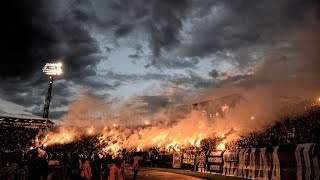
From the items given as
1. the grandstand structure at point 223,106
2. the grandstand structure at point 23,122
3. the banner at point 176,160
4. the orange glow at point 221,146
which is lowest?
the banner at point 176,160

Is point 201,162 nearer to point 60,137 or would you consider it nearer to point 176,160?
point 176,160

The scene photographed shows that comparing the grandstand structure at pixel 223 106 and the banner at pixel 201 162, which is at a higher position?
the grandstand structure at pixel 223 106

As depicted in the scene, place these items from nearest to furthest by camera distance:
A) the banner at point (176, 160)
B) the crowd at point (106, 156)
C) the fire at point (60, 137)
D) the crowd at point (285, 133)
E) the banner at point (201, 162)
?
1. the crowd at point (106, 156)
2. the crowd at point (285, 133)
3. the banner at point (201, 162)
4. the banner at point (176, 160)
5. the fire at point (60, 137)

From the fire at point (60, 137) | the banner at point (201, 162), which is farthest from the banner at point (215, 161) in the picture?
the fire at point (60, 137)

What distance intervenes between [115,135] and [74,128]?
43.6 feet

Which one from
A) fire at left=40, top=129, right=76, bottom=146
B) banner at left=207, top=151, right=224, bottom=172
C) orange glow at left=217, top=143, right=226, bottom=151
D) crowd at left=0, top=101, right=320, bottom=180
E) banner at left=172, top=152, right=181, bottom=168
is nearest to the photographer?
crowd at left=0, top=101, right=320, bottom=180

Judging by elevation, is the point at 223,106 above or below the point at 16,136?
above

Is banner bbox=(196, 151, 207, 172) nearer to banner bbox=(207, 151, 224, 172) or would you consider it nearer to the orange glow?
banner bbox=(207, 151, 224, 172)

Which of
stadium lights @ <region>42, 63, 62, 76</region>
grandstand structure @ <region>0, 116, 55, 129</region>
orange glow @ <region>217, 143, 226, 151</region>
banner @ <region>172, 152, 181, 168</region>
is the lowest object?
banner @ <region>172, 152, 181, 168</region>

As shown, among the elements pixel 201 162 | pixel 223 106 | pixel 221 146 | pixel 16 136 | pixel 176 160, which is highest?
pixel 223 106

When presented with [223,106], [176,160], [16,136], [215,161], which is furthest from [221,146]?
[16,136]

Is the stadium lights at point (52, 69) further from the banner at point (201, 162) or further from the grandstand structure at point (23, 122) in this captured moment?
the banner at point (201, 162)

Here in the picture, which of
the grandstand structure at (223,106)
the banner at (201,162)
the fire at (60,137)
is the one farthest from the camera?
the fire at (60,137)

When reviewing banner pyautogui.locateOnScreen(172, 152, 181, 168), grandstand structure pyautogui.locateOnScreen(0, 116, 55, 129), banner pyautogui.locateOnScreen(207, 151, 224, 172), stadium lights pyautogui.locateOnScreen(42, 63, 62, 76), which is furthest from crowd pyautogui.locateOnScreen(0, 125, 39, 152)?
banner pyautogui.locateOnScreen(207, 151, 224, 172)
